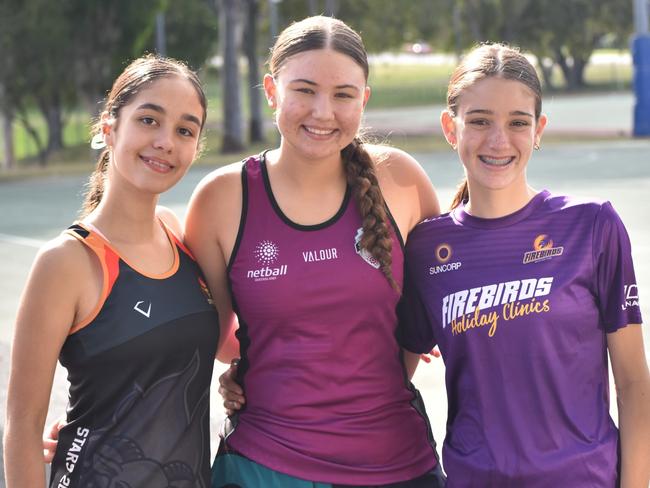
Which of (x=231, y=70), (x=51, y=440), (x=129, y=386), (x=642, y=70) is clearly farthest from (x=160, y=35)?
(x=129, y=386)

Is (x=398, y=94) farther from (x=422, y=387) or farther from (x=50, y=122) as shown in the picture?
(x=422, y=387)

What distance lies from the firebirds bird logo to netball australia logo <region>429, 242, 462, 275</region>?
0.19 m

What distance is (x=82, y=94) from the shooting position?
2805 cm

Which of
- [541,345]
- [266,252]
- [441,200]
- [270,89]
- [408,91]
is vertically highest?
[408,91]

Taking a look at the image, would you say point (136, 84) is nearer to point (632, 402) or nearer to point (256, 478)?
point (256, 478)

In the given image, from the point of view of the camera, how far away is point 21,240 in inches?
547

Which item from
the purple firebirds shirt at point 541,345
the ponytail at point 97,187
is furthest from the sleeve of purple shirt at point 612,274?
the ponytail at point 97,187

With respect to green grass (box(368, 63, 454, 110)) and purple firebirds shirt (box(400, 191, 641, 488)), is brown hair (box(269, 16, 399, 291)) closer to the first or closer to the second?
purple firebirds shirt (box(400, 191, 641, 488))

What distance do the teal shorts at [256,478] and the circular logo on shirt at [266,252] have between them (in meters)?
0.53

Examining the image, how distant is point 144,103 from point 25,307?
65cm

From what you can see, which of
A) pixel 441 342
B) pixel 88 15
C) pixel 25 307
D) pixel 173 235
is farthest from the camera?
pixel 88 15

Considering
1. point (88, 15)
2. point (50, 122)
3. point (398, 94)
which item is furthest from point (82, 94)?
point (398, 94)

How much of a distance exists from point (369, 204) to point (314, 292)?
1.01ft

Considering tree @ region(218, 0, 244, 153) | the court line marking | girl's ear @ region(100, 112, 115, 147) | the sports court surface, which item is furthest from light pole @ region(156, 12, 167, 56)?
girl's ear @ region(100, 112, 115, 147)
